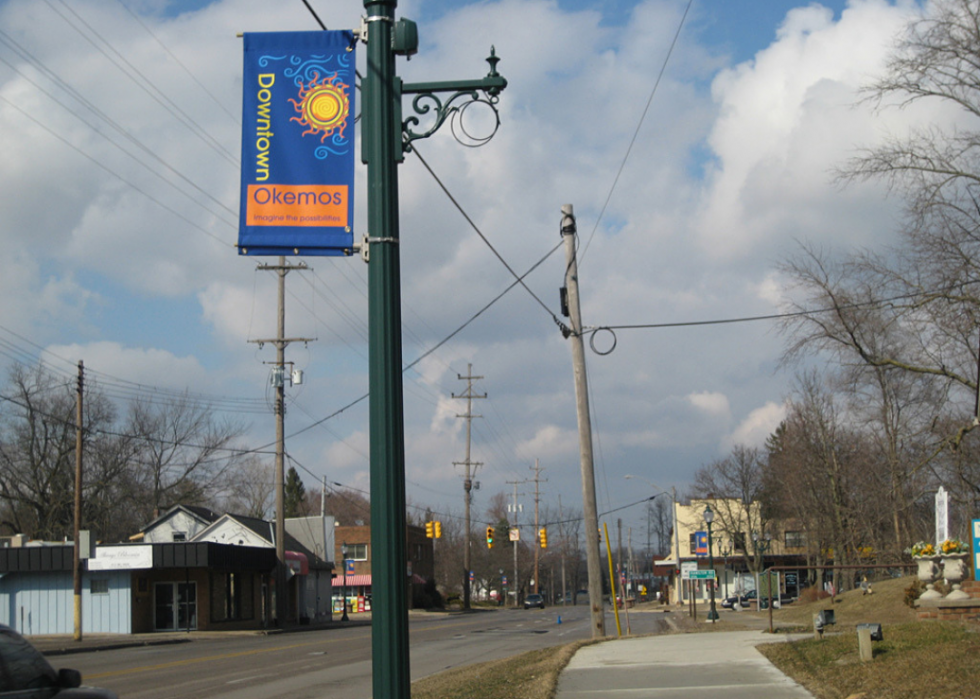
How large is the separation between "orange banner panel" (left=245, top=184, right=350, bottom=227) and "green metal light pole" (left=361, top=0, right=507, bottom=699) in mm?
276

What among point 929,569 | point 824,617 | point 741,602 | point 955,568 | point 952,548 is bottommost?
point 741,602

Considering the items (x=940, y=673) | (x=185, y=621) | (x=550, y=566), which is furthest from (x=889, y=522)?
(x=550, y=566)

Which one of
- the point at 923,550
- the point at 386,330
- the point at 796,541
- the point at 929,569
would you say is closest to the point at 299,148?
the point at 386,330

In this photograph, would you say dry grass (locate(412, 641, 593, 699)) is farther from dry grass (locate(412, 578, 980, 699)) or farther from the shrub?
the shrub

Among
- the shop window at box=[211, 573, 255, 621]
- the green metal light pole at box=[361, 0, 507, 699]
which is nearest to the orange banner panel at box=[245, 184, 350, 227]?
the green metal light pole at box=[361, 0, 507, 699]

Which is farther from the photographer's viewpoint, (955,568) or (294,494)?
(294,494)

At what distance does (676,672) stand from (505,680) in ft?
7.92

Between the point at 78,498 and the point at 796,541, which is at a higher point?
the point at 78,498

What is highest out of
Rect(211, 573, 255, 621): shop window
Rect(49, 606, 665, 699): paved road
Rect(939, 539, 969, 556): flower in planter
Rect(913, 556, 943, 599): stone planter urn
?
Rect(939, 539, 969, 556): flower in planter

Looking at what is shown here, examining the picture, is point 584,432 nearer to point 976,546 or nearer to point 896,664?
point 976,546

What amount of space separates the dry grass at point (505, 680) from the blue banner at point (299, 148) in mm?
6829

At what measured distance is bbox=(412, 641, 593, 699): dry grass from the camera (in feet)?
38.4

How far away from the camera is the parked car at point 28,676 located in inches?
257

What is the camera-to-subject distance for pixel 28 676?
6.64 m
